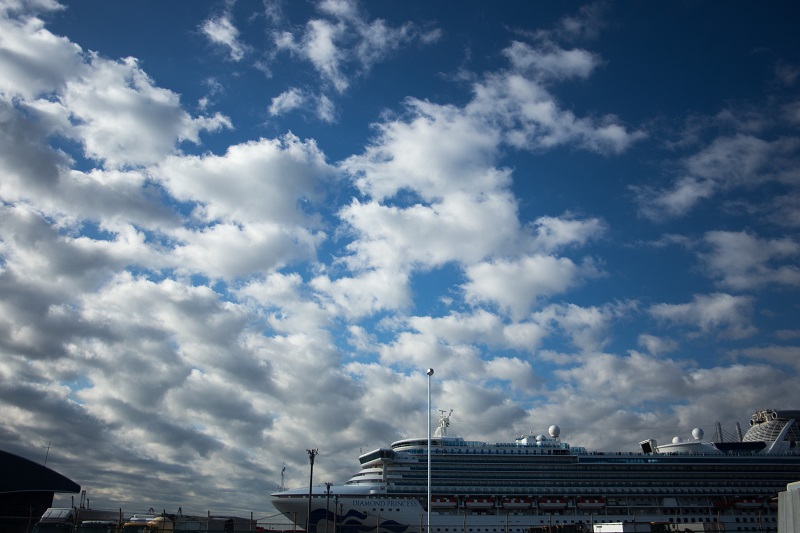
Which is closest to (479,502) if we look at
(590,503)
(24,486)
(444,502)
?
(444,502)

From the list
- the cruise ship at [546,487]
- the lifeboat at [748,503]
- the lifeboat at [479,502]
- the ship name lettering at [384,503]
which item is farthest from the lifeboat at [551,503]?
the lifeboat at [748,503]

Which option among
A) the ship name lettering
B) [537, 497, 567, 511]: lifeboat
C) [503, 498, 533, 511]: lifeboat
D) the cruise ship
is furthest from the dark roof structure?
[537, 497, 567, 511]: lifeboat

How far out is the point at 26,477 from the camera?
75438 millimetres

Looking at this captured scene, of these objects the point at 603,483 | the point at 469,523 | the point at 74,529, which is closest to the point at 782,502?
the point at 74,529

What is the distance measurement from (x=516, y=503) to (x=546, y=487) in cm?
579

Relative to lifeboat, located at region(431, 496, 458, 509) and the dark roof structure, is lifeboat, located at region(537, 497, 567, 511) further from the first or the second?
the dark roof structure

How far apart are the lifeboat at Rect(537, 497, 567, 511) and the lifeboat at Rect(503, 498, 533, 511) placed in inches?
59.4

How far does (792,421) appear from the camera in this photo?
90.7m

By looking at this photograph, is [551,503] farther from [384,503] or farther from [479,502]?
[384,503]

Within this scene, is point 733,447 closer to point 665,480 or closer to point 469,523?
point 665,480

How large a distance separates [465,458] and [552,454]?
1267 centimetres

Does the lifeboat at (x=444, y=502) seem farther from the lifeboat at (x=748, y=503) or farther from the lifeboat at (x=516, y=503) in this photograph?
the lifeboat at (x=748, y=503)

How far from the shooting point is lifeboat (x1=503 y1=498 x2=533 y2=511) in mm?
70562

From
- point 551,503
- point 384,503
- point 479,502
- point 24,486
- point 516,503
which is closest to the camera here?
point 384,503
